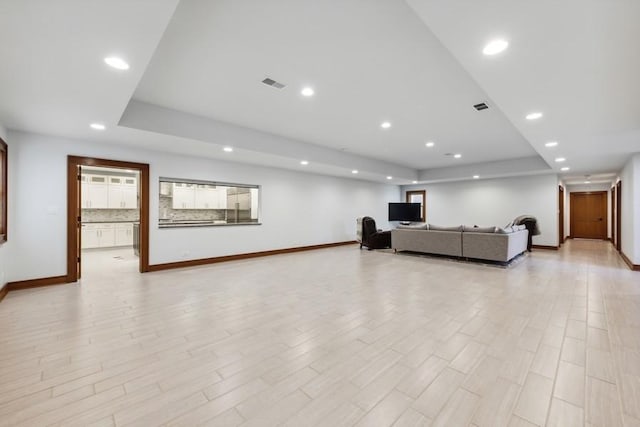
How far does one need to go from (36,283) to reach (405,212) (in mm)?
9901

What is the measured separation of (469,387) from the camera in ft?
6.12

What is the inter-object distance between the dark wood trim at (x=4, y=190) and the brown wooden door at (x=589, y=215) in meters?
17.6

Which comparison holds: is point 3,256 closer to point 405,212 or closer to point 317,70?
point 317,70

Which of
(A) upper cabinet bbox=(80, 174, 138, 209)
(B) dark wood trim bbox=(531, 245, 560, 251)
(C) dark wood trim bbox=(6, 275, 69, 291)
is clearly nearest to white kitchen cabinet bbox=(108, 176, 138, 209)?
(A) upper cabinet bbox=(80, 174, 138, 209)

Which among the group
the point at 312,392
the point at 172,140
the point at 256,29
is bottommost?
the point at 312,392

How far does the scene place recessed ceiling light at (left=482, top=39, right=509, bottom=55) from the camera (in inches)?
79.6

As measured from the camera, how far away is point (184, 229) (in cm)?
590

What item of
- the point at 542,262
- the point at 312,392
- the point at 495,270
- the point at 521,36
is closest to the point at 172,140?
the point at 312,392

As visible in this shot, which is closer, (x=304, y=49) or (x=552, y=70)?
(x=552, y=70)

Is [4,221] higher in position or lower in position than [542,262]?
higher

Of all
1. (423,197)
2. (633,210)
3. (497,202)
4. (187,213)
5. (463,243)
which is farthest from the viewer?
(423,197)

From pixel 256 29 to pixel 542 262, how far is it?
7.43m

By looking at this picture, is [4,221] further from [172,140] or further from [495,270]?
[495,270]

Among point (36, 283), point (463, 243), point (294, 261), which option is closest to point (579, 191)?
point (463, 243)
